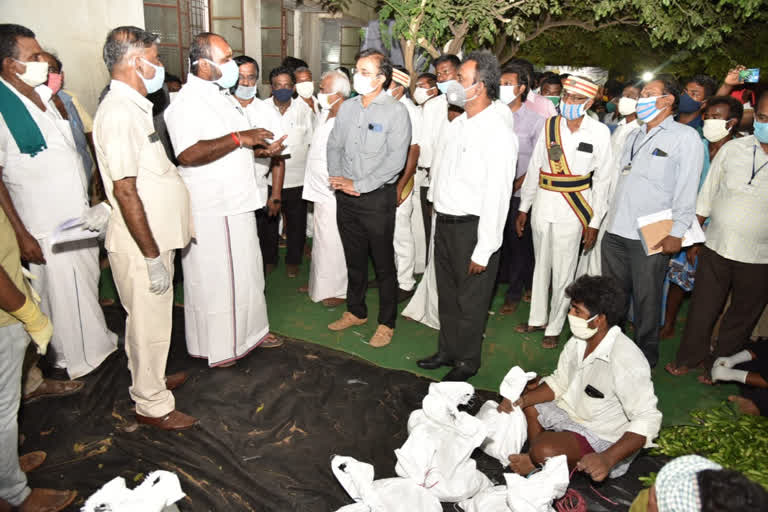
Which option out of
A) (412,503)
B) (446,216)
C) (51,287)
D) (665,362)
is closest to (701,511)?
(412,503)

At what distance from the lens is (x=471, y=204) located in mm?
3402

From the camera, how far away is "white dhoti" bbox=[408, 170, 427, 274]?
543 cm

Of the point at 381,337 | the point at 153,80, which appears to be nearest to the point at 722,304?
the point at 381,337

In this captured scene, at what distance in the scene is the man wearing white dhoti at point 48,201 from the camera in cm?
308

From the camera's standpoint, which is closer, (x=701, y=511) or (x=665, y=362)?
(x=701, y=511)

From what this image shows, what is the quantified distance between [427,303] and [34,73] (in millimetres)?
3238

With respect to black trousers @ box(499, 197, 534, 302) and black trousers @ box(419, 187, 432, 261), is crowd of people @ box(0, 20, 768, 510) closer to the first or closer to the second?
black trousers @ box(499, 197, 534, 302)

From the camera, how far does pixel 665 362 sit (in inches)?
168

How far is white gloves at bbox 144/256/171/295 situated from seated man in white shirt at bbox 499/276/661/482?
6.52 ft

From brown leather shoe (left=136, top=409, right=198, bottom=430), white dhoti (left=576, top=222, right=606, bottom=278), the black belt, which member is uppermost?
the black belt

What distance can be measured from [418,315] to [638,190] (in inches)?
80.4

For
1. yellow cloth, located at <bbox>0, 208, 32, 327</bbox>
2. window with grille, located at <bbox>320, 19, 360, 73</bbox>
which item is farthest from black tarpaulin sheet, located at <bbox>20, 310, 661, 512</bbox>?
window with grille, located at <bbox>320, 19, 360, 73</bbox>

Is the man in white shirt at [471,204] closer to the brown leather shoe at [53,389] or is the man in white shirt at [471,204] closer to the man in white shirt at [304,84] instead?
the brown leather shoe at [53,389]

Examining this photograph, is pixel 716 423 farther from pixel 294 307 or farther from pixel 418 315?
pixel 294 307
